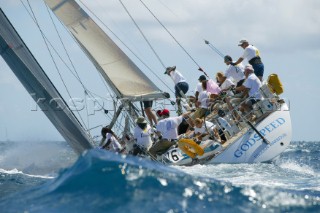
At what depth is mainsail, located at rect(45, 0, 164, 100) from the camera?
61.4ft

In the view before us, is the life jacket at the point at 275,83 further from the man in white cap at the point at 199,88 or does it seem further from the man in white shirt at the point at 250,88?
the man in white cap at the point at 199,88

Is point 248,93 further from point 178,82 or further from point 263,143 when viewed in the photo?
point 178,82

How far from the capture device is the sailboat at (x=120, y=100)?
16781mm

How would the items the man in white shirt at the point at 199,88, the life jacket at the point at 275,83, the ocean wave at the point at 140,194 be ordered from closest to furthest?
the ocean wave at the point at 140,194 → the life jacket at the point at 275,83 → the man in white shirt at the point at 199,88

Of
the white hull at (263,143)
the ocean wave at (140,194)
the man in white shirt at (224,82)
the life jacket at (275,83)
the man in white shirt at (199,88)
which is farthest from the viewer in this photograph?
the man in white shirt at (199,88)

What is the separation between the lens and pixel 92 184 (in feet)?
32.2

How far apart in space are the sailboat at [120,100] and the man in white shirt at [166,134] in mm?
156

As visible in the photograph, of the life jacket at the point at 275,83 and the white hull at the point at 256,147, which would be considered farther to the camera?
the life jacket at the point at 275,83

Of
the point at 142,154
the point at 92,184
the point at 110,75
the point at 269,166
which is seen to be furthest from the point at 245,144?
the point at 92,184

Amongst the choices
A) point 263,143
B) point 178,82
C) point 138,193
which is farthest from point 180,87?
point 138,193

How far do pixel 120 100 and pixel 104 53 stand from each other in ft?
4.08

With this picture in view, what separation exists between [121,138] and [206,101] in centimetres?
220

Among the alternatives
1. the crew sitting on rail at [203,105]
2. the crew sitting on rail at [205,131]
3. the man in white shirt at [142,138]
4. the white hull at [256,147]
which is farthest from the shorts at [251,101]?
the man in white shirt at [142,138]

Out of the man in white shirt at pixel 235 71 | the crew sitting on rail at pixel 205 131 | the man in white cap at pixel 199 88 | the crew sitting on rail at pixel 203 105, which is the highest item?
the man in white shirt at pixel 235 71
